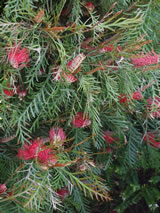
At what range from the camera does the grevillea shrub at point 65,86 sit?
→ 2.00 feet

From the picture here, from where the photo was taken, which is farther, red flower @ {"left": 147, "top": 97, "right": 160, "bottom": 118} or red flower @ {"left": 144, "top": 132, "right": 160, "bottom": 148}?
red flower @ {"left": 144, "top": 132, "right": 160, "bottom": 148}

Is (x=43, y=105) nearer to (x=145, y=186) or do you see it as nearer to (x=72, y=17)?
(x=72, y=17)

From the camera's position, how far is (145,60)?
666mm

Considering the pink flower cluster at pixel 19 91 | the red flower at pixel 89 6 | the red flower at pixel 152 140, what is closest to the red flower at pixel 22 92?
the pink flower cluster at pixel 19 91

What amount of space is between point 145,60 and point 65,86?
229 mm

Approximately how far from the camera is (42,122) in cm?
78

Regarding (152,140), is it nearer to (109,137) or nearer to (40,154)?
(109,137)

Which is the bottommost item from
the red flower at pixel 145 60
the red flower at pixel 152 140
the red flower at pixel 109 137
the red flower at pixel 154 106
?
the red flower at pixel 152 140

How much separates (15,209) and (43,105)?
299 mm

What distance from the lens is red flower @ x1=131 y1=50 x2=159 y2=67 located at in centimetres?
65

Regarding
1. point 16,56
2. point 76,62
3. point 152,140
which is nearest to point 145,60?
point 76,62

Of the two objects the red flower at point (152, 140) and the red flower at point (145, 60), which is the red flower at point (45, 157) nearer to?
the red flower at point (145, 60)

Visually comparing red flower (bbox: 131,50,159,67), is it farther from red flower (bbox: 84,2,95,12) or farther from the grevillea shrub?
red flower (bbox: 84,2,95,12)

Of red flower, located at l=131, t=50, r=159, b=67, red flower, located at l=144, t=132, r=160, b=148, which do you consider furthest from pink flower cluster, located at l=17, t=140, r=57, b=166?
red flower, located at l=144, t=132, r=160, b=148
